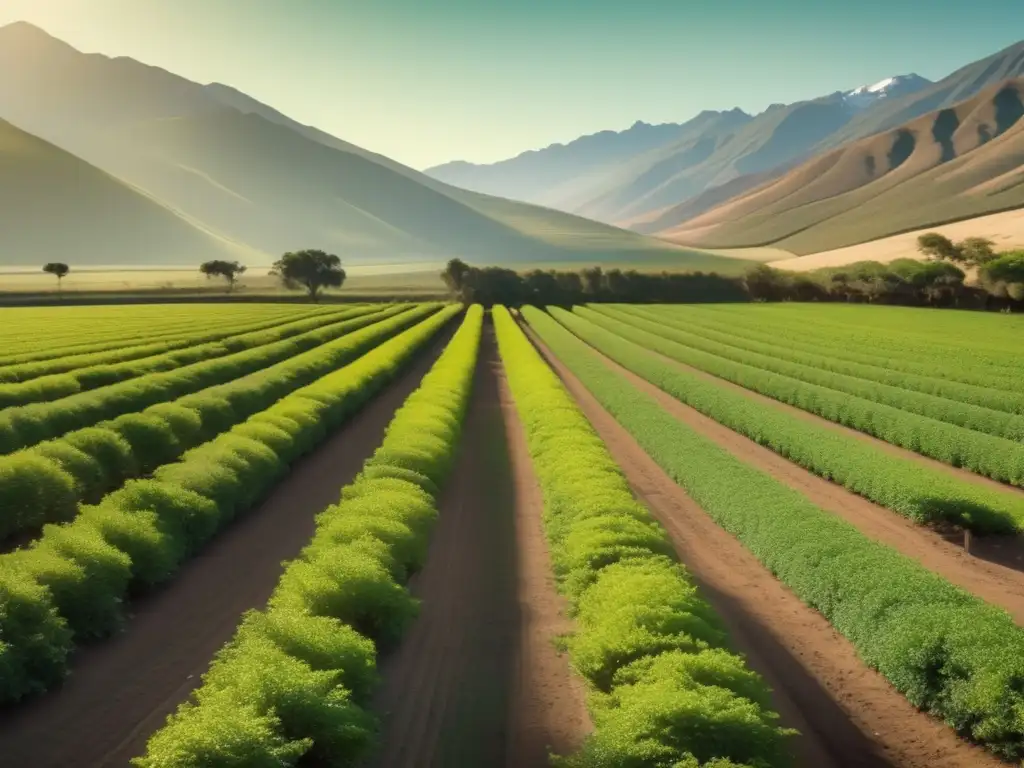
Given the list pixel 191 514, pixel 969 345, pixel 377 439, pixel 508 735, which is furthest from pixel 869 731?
pixel 969 345

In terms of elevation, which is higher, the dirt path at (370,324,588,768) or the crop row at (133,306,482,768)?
the crop row at (133,306,482,768)

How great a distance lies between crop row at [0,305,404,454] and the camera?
790 inches

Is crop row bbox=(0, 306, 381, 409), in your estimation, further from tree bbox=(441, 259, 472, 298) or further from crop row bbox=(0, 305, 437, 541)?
tree bbox=(441, 259, 472, 298)

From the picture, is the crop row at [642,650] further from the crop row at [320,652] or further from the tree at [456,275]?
the tree at [456,275]

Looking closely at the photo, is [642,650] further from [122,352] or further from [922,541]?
[122,352]

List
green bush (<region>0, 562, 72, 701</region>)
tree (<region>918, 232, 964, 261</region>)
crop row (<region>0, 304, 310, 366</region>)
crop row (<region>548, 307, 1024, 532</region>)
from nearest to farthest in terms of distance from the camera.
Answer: green bush (<region>0, 562, 72, 701</region>)
crop row (<region>548, 307, 1024, 532</region>)
crop row (<region>0, 304, 310, 366</region>)
tree (<region>918, 232, 964, 261</region>)

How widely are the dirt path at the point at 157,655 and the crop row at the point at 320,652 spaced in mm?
614

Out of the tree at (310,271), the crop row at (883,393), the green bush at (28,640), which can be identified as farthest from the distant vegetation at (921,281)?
the green bush at (28,640)

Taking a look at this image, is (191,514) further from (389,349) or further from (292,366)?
(389,349)

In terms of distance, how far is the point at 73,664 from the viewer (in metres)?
11.0

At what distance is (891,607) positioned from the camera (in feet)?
36.0

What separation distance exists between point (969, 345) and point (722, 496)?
1395 inches

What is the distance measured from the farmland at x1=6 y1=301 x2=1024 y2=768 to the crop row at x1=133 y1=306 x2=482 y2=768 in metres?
0.04

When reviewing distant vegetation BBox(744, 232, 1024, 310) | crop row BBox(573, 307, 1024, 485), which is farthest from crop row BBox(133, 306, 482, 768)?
distant vegetation BBox(744, 232, 1024, 310)
